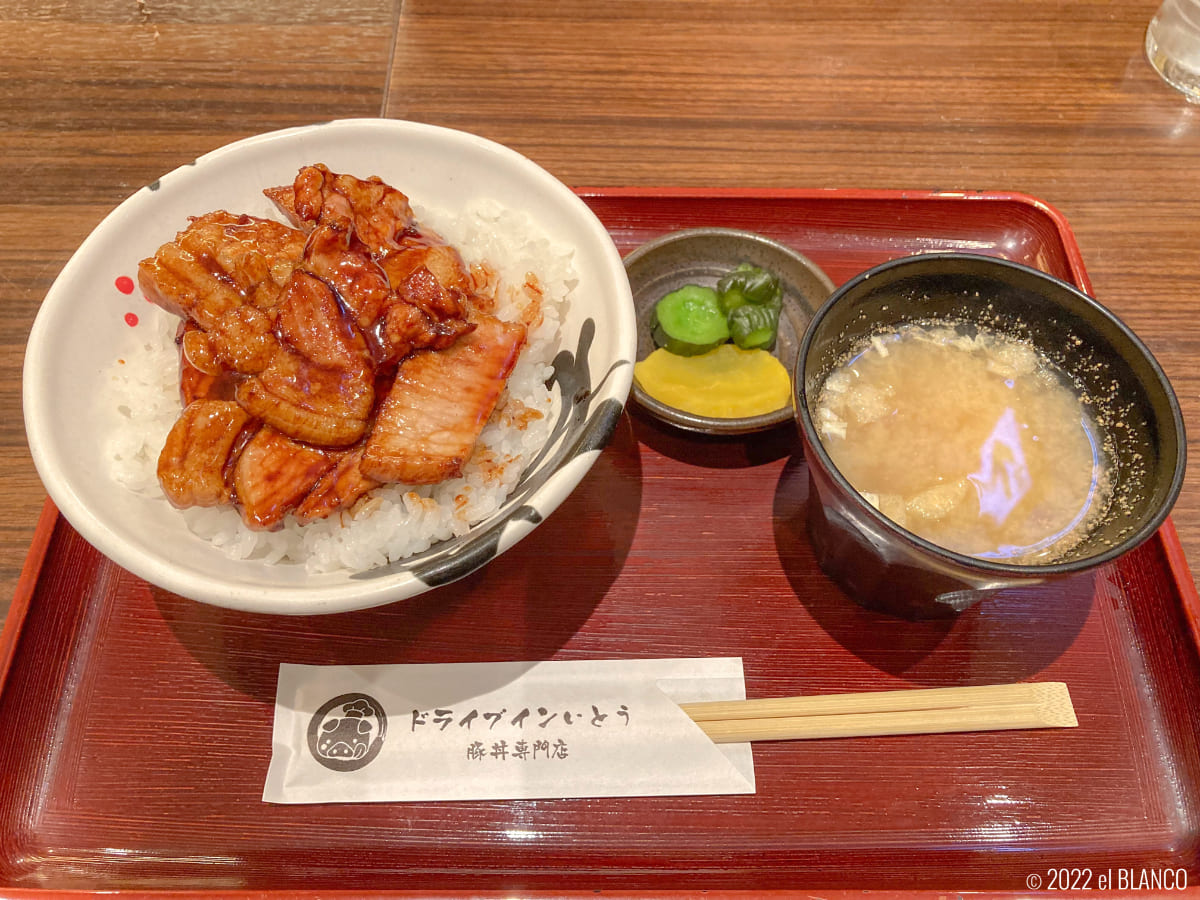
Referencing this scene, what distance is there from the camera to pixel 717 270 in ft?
8.14

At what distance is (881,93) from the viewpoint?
321 cm

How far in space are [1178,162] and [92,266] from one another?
12.8 feet

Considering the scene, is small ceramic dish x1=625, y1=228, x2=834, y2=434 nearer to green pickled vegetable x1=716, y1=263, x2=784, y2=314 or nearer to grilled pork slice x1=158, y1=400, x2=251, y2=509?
green pickled vegetable x1=716, y1=263, x2=784, y2=314

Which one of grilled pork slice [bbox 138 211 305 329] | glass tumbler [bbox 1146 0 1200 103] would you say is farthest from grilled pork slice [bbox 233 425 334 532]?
glass tumbler [bbox 1146 0 1200 103]

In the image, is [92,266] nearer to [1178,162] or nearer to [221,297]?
[221,297]

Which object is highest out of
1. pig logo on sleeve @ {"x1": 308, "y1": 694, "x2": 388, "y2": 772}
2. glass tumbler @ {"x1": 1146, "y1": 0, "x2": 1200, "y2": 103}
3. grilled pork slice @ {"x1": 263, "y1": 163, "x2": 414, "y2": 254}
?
glass tumbler @ {"x1": 1146, "y1": 0, "x2": 1200, "y2": 103}

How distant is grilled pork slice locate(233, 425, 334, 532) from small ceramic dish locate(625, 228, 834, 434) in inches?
44.2

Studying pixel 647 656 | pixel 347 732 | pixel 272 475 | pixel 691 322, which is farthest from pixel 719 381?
pixel 347 732

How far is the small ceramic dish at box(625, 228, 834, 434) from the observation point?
2346mm

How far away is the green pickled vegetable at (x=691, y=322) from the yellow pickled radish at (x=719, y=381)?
0.15ft

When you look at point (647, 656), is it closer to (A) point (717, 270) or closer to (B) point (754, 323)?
(B) point (754, 323)

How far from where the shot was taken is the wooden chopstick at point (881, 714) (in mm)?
1751

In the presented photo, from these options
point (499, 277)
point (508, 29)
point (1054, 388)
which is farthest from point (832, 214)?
point (508, 29)

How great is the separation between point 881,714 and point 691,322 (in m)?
1.22
